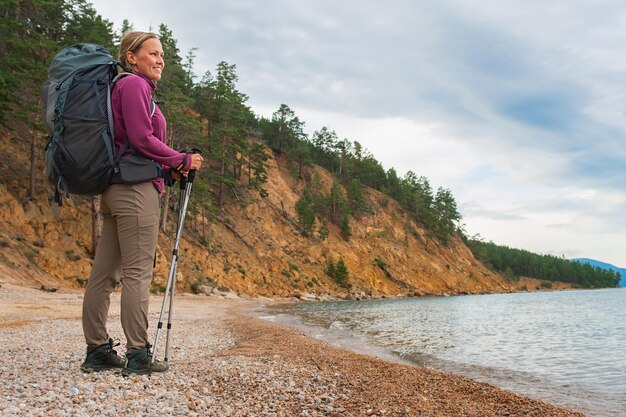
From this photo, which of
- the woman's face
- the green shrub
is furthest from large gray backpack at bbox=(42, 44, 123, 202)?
the green shrub

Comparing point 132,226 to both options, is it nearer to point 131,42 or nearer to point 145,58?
point 145,58

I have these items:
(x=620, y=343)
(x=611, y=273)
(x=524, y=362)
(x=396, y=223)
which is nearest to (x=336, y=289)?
(x=396, y=223)

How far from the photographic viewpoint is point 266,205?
5312 cm

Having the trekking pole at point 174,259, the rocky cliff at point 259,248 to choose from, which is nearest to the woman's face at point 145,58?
the trekking pole at point 174,259

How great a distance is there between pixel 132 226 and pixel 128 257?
0.29 m

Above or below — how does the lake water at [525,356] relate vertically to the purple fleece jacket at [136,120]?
below

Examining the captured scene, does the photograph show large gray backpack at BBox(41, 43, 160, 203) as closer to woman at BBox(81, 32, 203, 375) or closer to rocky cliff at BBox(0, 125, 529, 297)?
woman at BBox(81, 32, 203, 375)

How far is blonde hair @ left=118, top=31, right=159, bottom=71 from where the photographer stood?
163 inches

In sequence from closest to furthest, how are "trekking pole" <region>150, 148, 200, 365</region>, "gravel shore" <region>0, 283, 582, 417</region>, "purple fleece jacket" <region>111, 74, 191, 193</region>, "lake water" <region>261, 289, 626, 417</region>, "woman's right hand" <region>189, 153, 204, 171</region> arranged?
"gravel shore" <region>0, 283, 582, 417</region> → "purple fleece jacket" <region>111, 74, 191, 193</region> → "woman's right hand" <region>189, 153, 204, 171</region> → "trekking pole" <region>150, 148, 200, 365</region> → "lake water" <region>261, 289, 626, 417</region>

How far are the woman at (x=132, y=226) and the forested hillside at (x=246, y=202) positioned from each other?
54 centimetres

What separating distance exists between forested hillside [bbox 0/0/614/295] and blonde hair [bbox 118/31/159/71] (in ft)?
1.66

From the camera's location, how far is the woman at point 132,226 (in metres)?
3.84

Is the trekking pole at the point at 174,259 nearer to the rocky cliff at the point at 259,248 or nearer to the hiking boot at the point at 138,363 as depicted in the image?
the hiking boot at the point at 138,363

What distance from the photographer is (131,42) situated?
414 centimetres
